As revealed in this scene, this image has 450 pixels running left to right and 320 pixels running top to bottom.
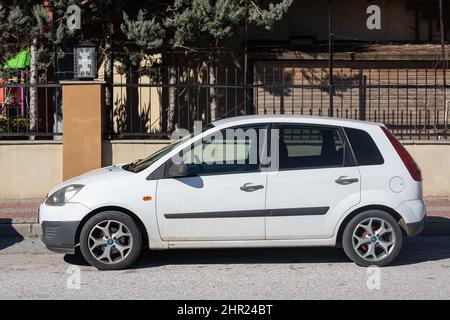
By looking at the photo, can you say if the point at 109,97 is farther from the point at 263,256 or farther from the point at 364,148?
the point at 364,148

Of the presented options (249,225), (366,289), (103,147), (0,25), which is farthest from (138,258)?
(0,25)

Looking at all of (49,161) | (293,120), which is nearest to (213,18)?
(49,161)

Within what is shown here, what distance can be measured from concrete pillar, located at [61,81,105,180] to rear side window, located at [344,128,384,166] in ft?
16.6

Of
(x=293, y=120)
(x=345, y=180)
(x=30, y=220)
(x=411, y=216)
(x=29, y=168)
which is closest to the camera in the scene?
(x=345, y=180)

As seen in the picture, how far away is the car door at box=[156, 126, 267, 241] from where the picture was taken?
687 cm

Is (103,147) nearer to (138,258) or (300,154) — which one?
(138,258)

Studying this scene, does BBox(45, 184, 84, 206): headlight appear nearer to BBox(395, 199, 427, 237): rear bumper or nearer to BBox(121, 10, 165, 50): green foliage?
BBox(395, 199, 427, 237): rear bumper

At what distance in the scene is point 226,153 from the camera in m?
7.10

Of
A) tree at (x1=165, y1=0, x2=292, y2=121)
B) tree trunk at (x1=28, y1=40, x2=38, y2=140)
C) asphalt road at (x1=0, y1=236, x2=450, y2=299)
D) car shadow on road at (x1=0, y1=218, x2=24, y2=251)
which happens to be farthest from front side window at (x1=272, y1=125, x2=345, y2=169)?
tree trunk at (x1=28, y1=40, x2=38, y2=140)

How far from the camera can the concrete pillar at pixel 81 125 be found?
10.9m

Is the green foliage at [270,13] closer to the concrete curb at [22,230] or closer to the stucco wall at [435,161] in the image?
the stucco wall at [435,161]

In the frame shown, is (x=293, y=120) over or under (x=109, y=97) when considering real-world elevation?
under

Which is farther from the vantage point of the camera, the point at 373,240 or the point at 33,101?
the point at 33,101

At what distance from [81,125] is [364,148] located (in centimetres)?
541
